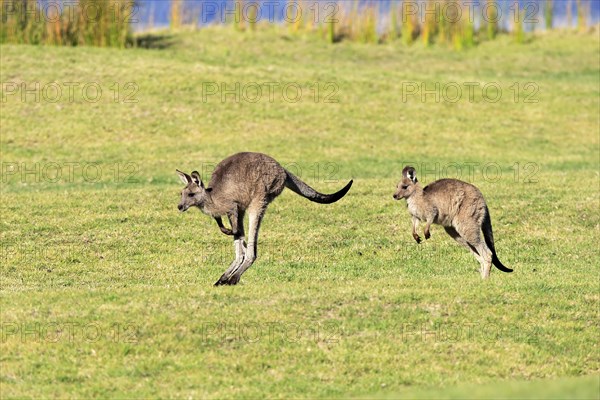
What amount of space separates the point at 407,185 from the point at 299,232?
16.4 feet

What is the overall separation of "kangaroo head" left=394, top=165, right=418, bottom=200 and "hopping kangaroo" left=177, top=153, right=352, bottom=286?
1.59m

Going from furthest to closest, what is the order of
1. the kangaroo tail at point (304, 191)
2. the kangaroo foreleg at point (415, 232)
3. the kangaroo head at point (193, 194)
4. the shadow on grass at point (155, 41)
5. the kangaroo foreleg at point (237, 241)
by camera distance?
the shadow on grass at point (155, 41) < the kangaroo foreleg at point (415, 232) < the kangaroo tail at point (304, 191) < the kangaroo foreleg at point (237, 241) < the kangaroo head at point (193, 194)

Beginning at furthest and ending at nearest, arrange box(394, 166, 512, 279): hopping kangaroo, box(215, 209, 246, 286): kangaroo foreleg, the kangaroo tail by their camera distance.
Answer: box(394, 166, 512, 279): hopping kangaroo → the kangaroo tail → box(215, 209, 246, 286): kangaroo foreleg

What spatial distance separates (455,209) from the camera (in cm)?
1683

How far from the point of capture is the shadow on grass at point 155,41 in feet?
156

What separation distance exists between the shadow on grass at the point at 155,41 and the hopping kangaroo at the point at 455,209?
30887mm

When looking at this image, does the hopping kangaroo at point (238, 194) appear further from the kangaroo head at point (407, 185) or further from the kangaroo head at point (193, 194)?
the kangaroo head at point (407, 185)

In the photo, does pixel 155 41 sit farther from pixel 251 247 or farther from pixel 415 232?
pixel 251 247

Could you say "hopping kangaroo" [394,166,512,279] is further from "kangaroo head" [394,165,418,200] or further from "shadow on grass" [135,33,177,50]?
"shadow on grass" [135,33,177,50]

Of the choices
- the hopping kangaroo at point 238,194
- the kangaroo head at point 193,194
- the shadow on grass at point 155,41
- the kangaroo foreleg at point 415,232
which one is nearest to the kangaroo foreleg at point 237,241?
the hopping kangaroo at point 238,194

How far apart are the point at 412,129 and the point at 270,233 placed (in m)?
14.2

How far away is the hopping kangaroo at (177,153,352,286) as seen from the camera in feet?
51.4

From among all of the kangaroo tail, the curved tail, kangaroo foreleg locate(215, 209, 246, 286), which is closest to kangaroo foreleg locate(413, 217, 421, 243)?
the curved tail

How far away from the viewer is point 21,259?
1966 cm
